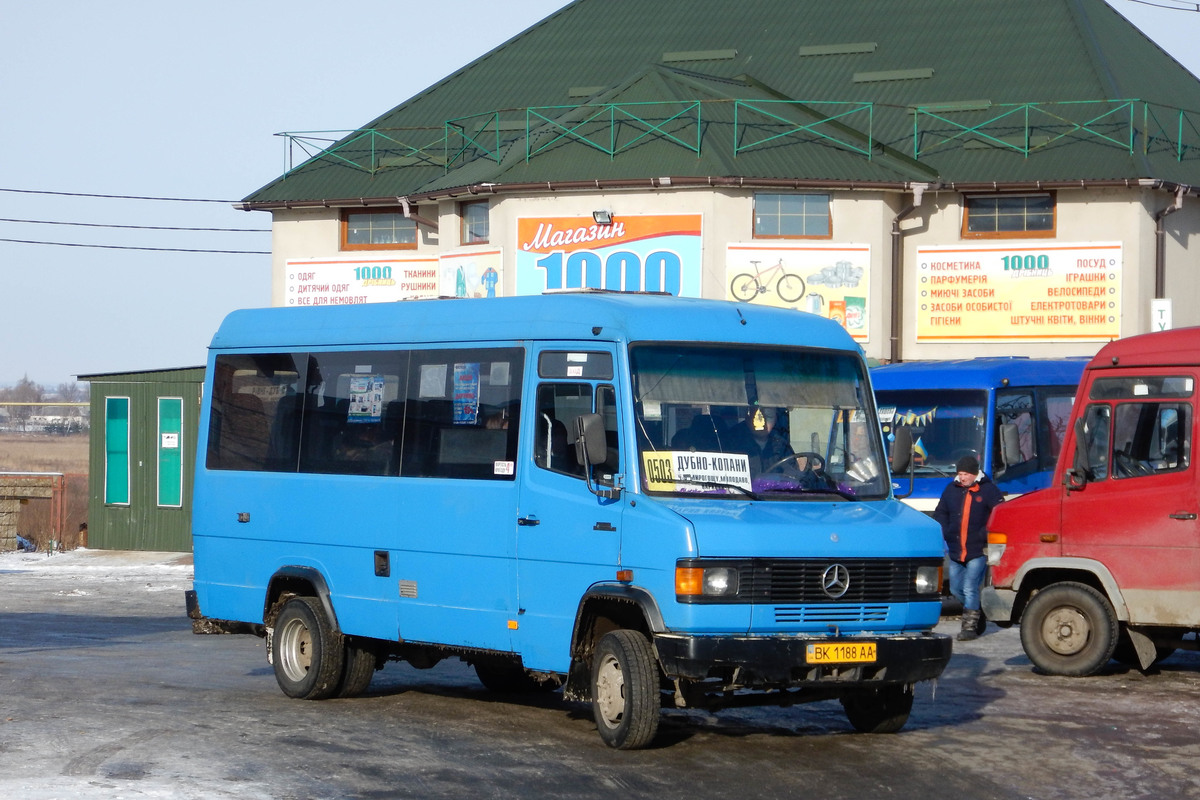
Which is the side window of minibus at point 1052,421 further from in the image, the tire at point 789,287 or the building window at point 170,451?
the building window at point 170,451

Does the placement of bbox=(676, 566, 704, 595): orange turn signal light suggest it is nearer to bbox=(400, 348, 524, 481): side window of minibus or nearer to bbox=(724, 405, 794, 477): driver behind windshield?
bbox=(724, 405, 794, 477): driver behind windshield

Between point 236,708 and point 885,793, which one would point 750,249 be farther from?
point 885,793

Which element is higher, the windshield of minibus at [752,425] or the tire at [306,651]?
the windshield of minibus at [752,425]

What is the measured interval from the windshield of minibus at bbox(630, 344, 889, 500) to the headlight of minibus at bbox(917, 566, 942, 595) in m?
0.61

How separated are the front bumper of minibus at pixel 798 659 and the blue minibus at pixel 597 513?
0.6 inches

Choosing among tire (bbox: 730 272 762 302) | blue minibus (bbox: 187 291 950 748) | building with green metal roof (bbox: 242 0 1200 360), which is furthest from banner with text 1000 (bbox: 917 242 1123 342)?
blue minibus (bbox: 187 291 950 748)

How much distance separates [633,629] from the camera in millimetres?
10148

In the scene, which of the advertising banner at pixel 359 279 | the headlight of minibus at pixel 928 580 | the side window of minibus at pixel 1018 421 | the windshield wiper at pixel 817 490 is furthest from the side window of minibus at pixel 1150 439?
the advertising banner at pixel 359 279

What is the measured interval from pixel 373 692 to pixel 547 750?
10.2 feet

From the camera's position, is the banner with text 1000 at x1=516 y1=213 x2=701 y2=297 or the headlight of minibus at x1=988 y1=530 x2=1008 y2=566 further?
the banner with text 1000 at x1=516 y1=213 x2=701 y2=297

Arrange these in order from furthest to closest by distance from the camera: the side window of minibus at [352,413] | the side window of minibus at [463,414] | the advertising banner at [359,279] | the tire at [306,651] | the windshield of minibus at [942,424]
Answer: the advertising banner at [359,279] < the windshield of minibus at [942,424] < the tire at [306,651] < the side window of minibus at [352,413] < the side window of minibus at [463,414]

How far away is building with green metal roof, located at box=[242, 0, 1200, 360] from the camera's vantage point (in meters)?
31.2

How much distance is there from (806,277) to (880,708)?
69.2ft

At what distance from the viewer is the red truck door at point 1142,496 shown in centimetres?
1344
